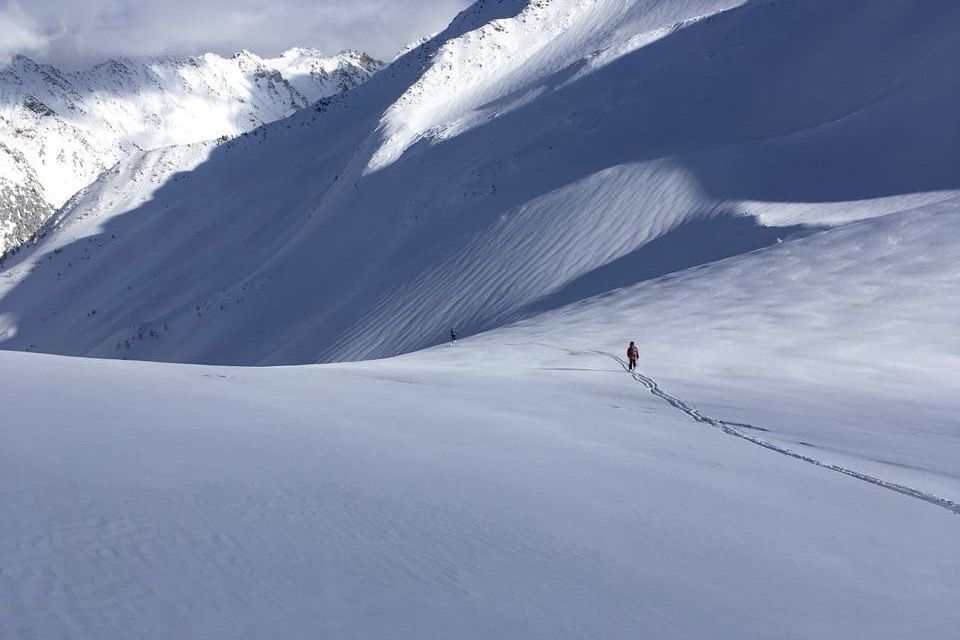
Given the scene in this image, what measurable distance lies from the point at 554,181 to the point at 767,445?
26.9 m

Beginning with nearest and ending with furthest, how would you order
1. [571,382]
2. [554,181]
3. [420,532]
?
1. [420,532]
2. [571,382]
3. [554,181]

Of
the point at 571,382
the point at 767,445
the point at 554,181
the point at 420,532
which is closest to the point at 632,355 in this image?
the point at 571,382

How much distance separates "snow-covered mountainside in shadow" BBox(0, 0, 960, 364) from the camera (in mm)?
26281

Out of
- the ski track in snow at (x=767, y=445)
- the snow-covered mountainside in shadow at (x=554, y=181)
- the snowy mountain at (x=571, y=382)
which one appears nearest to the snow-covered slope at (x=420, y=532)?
the snowy mountain at (x=571, y=382)

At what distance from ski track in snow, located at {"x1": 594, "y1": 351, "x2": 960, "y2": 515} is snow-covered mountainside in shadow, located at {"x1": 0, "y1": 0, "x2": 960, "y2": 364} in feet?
42.2

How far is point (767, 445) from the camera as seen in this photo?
24.9 feet

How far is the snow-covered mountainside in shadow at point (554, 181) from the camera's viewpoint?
26.3 m

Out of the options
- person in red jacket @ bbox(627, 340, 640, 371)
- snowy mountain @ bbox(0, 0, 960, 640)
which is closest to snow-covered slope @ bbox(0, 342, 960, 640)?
snowy mountain @ bbox(0, 0, 960, 640)

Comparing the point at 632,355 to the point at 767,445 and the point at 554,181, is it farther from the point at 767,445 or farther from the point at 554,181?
the point at 554,181

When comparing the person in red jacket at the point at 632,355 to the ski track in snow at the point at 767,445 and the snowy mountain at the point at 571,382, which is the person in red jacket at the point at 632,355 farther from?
the ski track in snow at the point at 767,445

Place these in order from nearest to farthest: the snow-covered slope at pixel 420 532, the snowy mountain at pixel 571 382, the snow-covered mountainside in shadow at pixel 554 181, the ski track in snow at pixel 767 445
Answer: the snow-covered slope at pixel 420 532 → the snowy mountain at pixel 571 382 → the ski track in snow at pixel 767 445 → the snow-covered mountainside in shadow at pixel 554 181

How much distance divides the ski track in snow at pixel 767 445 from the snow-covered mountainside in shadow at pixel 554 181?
1285cm

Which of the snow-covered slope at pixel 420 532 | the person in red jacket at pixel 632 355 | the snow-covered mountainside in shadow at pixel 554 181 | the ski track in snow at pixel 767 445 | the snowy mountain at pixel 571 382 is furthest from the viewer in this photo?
the snow-covered mountainside in shadow at pixel 554 181

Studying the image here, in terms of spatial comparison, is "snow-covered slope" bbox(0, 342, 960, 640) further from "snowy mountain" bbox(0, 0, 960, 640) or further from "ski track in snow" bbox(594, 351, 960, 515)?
"ski track in snow" bbox(594, 351, 960, 515)
